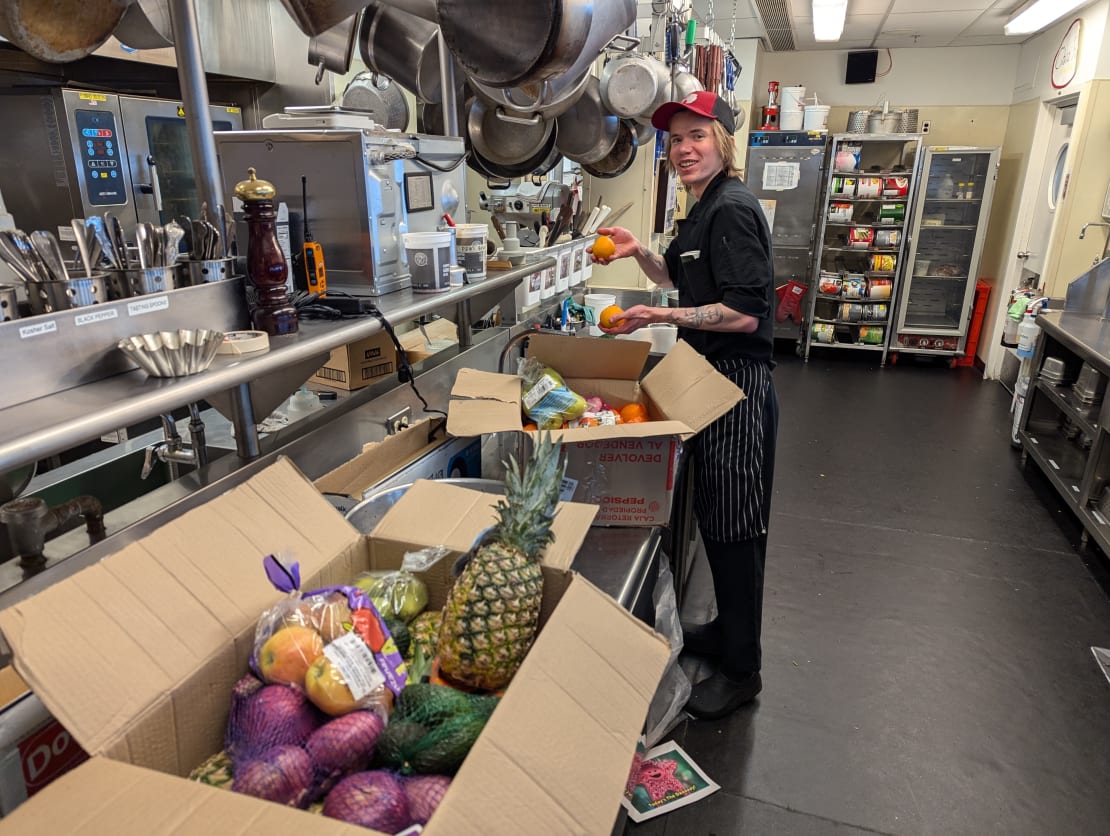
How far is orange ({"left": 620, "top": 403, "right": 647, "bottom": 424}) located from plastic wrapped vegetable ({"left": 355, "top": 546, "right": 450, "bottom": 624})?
35.3 inches

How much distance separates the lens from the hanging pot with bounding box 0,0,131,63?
1.22 m

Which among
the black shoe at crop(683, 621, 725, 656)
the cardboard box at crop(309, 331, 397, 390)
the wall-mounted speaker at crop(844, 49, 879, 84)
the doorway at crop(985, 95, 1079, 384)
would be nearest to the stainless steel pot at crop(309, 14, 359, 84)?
the cardboard box at crop(309, 331, 397, 390)

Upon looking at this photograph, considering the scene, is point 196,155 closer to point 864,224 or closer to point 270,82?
point 270,82

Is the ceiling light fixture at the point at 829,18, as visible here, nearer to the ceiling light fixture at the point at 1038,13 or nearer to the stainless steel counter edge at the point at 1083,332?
the ceiling light fixture at the point at 1038,13

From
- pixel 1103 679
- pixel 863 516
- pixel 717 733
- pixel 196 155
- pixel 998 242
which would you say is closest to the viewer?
pixel 196 155

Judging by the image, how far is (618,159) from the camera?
135 inches

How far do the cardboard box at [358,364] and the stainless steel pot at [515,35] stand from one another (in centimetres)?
78

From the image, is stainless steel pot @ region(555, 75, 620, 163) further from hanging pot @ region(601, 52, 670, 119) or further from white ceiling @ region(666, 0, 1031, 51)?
white ceiling @ region(666, 0, 1031, 51)

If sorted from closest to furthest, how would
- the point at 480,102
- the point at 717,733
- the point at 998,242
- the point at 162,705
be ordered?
1. the point at 162,705
2. the point at 717,733
3. the point at 480,102
4. the point at 998,242

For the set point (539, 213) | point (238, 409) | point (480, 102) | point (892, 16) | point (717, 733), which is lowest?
point (717, 733)

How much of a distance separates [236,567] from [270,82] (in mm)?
3449

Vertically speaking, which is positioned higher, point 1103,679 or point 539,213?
point 539,213

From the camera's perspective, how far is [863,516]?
3596mm

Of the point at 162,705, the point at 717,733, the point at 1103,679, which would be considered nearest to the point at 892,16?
the point at 1103,679
